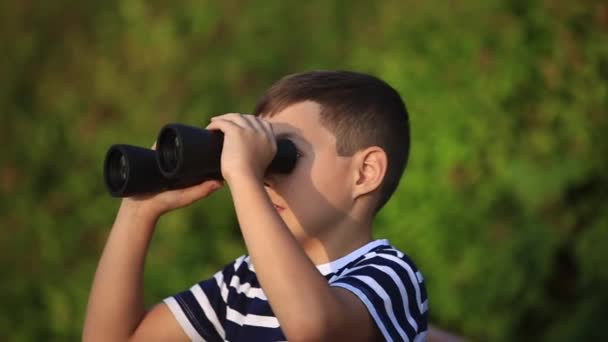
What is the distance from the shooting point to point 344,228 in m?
2.37

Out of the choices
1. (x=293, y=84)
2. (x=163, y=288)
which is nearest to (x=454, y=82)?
(x=163, y=288)

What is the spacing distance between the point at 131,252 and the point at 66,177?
2.90 meters

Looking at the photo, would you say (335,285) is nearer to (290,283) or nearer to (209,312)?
(290,283)

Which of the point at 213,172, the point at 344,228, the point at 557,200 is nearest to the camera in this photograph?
the point at 213,172

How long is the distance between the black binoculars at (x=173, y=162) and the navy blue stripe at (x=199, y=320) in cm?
29

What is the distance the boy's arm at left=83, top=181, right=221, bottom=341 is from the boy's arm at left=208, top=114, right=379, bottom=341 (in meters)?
0.42

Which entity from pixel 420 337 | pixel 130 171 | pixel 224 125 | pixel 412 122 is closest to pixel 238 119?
pixel 224 125

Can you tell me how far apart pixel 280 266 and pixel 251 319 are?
42 cm

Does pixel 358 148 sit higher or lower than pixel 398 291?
higher

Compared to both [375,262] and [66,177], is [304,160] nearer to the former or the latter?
[375,262]

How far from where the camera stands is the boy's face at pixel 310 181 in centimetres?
232

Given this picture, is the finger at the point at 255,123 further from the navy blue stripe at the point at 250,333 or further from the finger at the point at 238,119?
the navy blue stripe at the point at 250,333

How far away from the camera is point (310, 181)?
2.32 metres

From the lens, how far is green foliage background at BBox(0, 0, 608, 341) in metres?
4.11
